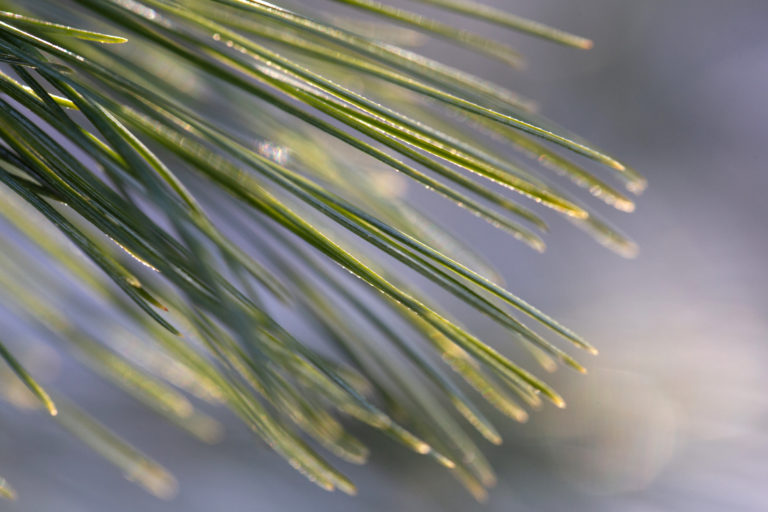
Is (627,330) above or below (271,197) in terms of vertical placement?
above

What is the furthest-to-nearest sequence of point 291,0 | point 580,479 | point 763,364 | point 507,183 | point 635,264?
point 635,264 → point 763,364 → point 580,479 → point 291,0 → point 507,183

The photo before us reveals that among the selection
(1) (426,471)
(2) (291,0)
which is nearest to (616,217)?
(1) (426,471)

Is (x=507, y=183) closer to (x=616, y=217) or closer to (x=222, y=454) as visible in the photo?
(x=222, y=454)

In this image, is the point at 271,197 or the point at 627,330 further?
the point at 627,330

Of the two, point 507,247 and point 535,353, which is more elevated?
point 507,247

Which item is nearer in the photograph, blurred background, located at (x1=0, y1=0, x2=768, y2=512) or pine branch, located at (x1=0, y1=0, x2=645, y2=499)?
pine branch, located at (x1=0, y1=0, x2=645, y2=499)

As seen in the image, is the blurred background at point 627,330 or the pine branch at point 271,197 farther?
the blurred background at point 627,330

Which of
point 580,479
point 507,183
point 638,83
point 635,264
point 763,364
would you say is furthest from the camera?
point 638,83

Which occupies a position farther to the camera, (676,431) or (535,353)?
(676,431)
